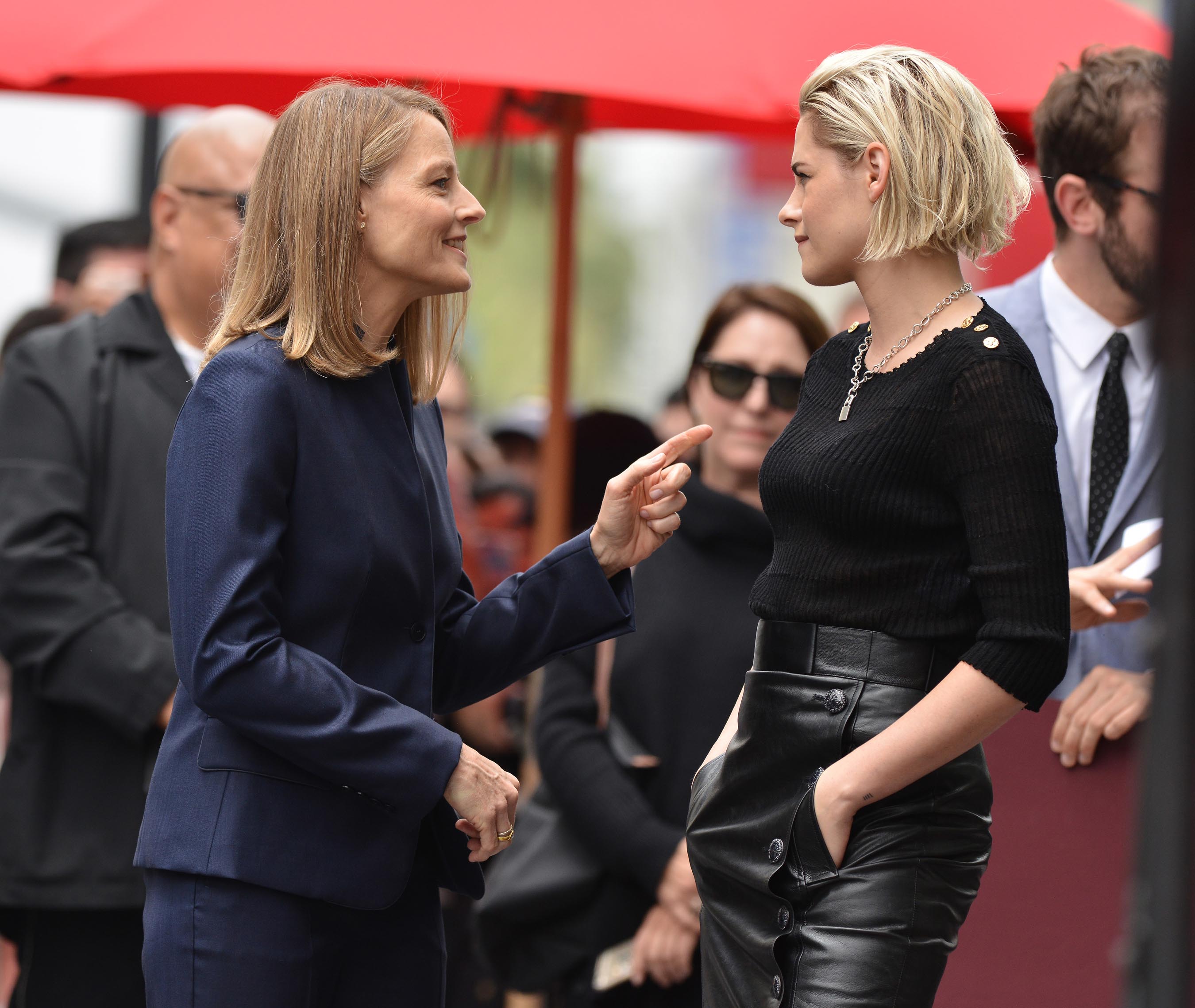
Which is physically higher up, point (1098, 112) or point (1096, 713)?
point (1098, 112)

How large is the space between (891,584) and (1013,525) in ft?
0.67

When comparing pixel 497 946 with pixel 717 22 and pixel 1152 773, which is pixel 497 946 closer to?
pixel 717 22

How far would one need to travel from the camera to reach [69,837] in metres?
3.45

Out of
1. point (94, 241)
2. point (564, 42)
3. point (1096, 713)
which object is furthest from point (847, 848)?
point (94, 241)

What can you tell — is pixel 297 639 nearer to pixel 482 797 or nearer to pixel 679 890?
pixel 482 797

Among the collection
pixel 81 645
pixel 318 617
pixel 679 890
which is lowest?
pixel 679 890

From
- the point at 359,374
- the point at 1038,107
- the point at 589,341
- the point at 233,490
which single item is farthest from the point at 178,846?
the point at 589,341

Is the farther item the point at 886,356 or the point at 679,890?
the point at 679,890

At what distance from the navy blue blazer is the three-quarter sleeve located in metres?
0.80

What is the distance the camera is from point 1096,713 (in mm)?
2684

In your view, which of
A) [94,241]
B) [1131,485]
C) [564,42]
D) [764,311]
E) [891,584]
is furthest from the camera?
[94,241]

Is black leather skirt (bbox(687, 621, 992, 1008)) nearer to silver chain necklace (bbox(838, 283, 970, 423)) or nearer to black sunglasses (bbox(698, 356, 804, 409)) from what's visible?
silver chain necklace (bbox(838, 283, 970, 423))

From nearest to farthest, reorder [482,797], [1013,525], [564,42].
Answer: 1. [1013,525]
2. [482,797]
3. [564,42]

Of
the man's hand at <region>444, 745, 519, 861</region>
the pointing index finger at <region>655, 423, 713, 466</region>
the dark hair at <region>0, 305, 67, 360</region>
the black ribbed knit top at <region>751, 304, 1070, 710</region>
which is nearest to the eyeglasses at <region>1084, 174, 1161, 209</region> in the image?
the black ribbed knit top at <region>751, 304, 1070, 710</region>
